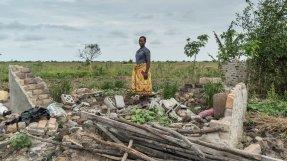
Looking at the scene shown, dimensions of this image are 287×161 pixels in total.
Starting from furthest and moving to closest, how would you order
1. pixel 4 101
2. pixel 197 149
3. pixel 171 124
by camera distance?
pixel 4 101
pixel 171 124
pixel 197 149

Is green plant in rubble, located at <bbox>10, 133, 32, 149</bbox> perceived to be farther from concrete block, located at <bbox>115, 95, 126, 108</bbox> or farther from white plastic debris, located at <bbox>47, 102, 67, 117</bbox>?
concrete block, located at <bbox>115, 95, 126, 108</bbox>

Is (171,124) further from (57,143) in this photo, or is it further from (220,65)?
(220,65)

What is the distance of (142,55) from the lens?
9391 mm

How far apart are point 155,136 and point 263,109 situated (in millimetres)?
3557

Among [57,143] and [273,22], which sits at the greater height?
[273,22]

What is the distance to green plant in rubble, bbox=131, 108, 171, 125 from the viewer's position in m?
7.29

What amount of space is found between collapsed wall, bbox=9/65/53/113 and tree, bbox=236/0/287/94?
20.2 ft

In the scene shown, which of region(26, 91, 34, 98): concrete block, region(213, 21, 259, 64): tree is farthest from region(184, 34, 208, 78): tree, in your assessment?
region(26, 91, 34, 98): concrete block

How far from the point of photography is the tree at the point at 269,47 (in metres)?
11.8

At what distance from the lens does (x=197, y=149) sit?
540 centimetres

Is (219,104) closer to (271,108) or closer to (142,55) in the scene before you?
(271,108)

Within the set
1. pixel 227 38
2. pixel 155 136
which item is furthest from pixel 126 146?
pixel 227 38

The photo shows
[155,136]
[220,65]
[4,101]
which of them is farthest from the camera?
[220,65]

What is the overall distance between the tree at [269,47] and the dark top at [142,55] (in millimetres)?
3842
